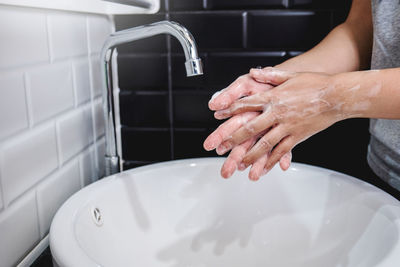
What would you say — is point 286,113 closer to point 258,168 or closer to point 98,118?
point 258,168

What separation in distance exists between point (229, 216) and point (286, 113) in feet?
0.95

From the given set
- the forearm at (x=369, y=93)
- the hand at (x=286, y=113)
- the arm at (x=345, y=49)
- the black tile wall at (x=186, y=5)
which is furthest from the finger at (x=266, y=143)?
the black tile wall at (x=186, y=5)

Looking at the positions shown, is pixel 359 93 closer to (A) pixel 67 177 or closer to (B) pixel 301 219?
(B) pixel 301 219

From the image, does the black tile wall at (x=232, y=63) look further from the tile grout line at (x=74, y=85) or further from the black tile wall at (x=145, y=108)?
the tile grout line at (x=74, y=85)

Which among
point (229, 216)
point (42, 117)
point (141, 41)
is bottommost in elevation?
point (229, 216)

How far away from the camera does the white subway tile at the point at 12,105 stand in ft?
1.93

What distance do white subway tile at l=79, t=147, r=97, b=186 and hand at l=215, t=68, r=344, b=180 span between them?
13.2 inches

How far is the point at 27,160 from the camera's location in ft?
2.14

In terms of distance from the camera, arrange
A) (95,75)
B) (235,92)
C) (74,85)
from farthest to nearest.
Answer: (95,75) → (74,85) → (235,92)

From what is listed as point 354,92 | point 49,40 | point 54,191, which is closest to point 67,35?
point 49,40

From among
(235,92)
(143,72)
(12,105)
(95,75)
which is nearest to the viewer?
(12,105)

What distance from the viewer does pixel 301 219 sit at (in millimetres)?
807

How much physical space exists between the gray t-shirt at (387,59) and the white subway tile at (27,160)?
0.61 m

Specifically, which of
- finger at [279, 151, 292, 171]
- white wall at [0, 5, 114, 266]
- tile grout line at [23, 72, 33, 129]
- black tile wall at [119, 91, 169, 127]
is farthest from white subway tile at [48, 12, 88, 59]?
finger at [279, 151, 292, 171]
